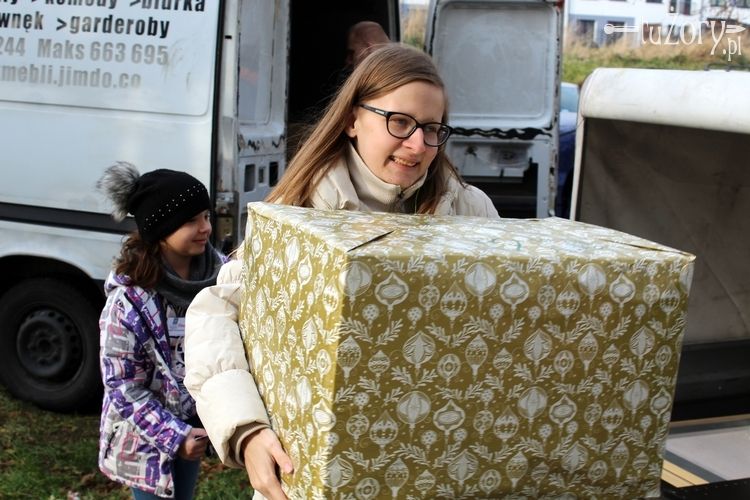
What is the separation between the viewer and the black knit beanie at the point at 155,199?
251 centimetres

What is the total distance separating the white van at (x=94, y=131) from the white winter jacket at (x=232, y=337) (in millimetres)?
2474

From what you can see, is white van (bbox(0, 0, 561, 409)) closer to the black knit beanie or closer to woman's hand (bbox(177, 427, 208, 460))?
the black knit beanie

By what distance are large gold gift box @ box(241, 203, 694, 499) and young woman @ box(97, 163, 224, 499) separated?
3.77 ft

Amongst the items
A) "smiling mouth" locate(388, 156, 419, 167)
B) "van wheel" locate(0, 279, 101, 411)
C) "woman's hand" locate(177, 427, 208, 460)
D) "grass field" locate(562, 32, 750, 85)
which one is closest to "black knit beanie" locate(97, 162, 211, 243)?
"woman's hand" locate(177, 427, 208, 460)

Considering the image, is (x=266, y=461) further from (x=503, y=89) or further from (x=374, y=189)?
(x=503, y=89)

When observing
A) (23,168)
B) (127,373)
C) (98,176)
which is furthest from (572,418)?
(23,168)

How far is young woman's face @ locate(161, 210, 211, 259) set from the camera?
2545 millimetres

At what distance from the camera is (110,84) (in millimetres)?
4020

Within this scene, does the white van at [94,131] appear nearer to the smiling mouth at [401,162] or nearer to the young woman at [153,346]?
the young woman at [153,346]

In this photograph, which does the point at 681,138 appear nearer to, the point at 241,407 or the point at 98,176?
the point at 241,407

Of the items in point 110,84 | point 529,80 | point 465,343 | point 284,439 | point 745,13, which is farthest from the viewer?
point 745,13

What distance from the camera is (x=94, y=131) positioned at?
13.3ft

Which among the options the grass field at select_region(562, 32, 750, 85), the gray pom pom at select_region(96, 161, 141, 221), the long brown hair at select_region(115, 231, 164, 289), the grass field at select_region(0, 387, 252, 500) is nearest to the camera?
the long brown hair at select_region(115, 231, 164, 289)

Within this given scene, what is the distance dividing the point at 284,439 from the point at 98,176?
3090 millimetres
